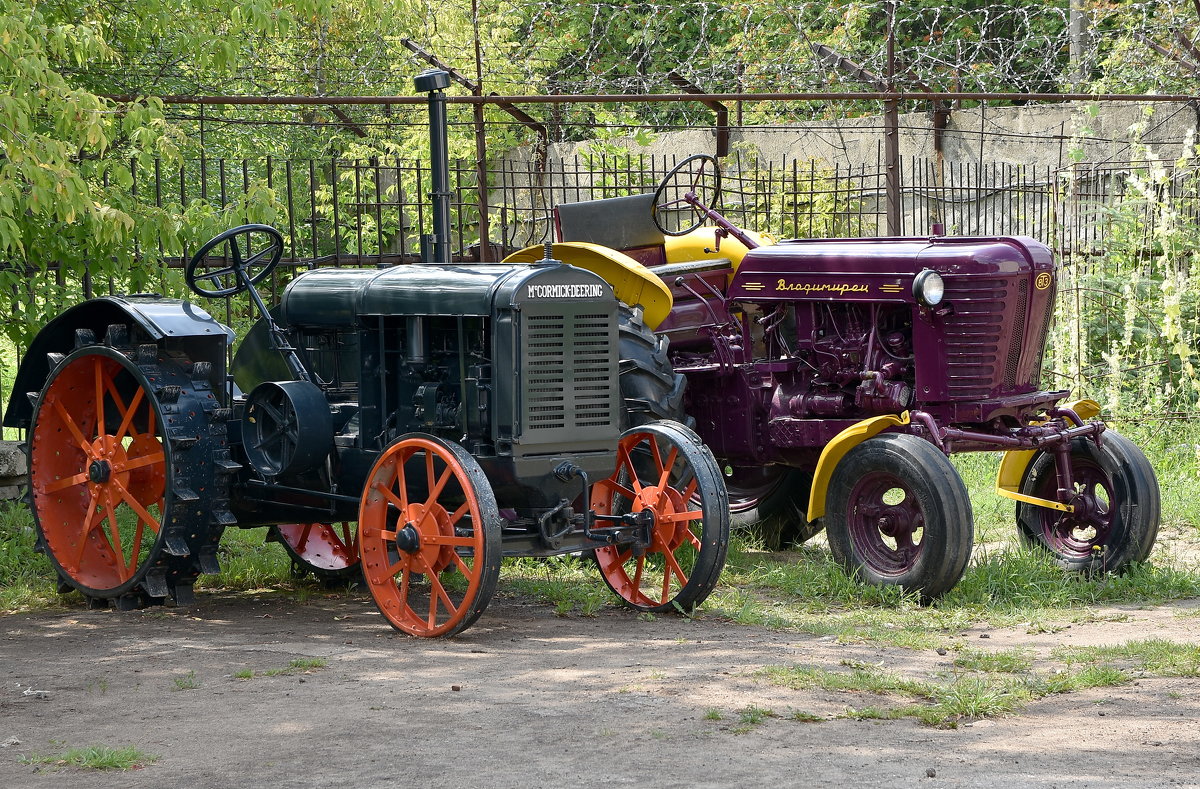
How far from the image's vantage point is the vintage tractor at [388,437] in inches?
219

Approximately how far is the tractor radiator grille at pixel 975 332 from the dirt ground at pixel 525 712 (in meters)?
1.19

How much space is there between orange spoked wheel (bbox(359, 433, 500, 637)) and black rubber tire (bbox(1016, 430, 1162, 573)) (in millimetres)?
2785

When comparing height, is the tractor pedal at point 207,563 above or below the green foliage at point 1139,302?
below

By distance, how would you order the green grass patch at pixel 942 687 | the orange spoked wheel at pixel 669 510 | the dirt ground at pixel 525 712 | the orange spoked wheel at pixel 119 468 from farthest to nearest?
the orange spoked wheel at pixel 119 468 → the orange spoked wheel at pixel 669 510 → the green grass patch at pixel 942 687 → the dirt ground at pixel 525 712

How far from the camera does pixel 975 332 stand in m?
6.57

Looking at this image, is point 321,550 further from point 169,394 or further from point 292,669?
point 292,669

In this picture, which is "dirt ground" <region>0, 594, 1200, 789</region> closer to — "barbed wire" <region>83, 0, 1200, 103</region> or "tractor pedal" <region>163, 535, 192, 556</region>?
"tractor pedal" <region>163, 535, 192, 556</region>

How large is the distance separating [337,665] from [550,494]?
107 cm

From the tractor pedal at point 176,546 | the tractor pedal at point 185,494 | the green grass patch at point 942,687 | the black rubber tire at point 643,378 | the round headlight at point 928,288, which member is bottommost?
the green grass patch at point 942,687

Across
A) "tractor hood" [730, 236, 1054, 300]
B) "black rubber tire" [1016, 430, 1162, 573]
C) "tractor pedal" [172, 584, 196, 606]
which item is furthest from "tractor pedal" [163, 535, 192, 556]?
"black rubber tire" [1016, 430, 1162, 573]

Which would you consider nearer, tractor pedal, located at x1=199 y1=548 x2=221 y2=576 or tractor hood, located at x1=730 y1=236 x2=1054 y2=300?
tractor pedal, located at x1=199 y1=548 x2=221 y2=576

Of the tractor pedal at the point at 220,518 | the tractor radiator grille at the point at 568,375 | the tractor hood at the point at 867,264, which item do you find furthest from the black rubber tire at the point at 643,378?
the tractor pedal at the point at 220,518

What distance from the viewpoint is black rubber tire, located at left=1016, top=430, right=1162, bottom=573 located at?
667 cm

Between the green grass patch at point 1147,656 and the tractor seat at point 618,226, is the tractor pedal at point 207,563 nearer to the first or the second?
the tractor seat at point 618,226
